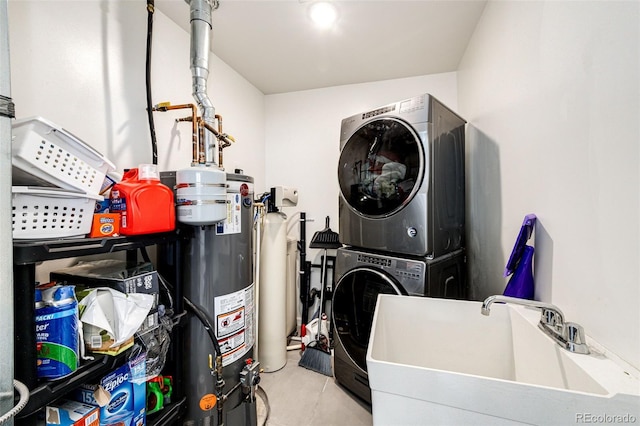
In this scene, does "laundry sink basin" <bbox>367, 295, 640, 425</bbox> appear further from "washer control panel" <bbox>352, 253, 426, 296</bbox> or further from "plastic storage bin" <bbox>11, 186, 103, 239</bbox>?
"plastic storage bin" <bbox>11, 186, 103, 239</bbox>

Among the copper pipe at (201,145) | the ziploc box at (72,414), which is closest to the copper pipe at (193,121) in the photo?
the copper pipe at (201,145)

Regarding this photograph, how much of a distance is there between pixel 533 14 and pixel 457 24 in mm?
804

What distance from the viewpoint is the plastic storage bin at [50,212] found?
689mm

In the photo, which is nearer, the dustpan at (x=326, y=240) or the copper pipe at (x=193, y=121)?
the copper pipe at (x=193, y=121)

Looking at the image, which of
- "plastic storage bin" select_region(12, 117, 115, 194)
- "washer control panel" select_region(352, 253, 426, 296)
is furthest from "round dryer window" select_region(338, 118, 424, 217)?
"plastic storage bin" select_region(12, 117, 115, 194)

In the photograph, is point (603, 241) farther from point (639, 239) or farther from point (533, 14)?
point (533, 14)

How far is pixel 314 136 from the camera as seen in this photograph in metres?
2.60

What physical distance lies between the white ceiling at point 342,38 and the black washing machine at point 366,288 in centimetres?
144

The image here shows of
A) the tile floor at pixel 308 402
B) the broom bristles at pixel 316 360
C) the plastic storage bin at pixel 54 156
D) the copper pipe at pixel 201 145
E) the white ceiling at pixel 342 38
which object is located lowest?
the tile floor at pixel 308 402

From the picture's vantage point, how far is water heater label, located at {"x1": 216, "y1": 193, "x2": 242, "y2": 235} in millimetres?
1313

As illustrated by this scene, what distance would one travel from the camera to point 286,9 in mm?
1532

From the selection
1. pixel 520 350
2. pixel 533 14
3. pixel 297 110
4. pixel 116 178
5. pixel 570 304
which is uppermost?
pixel 297 110

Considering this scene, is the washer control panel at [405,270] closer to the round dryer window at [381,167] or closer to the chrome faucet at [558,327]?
the round dryer window at [381,167]

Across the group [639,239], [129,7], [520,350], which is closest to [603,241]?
[639,239]
